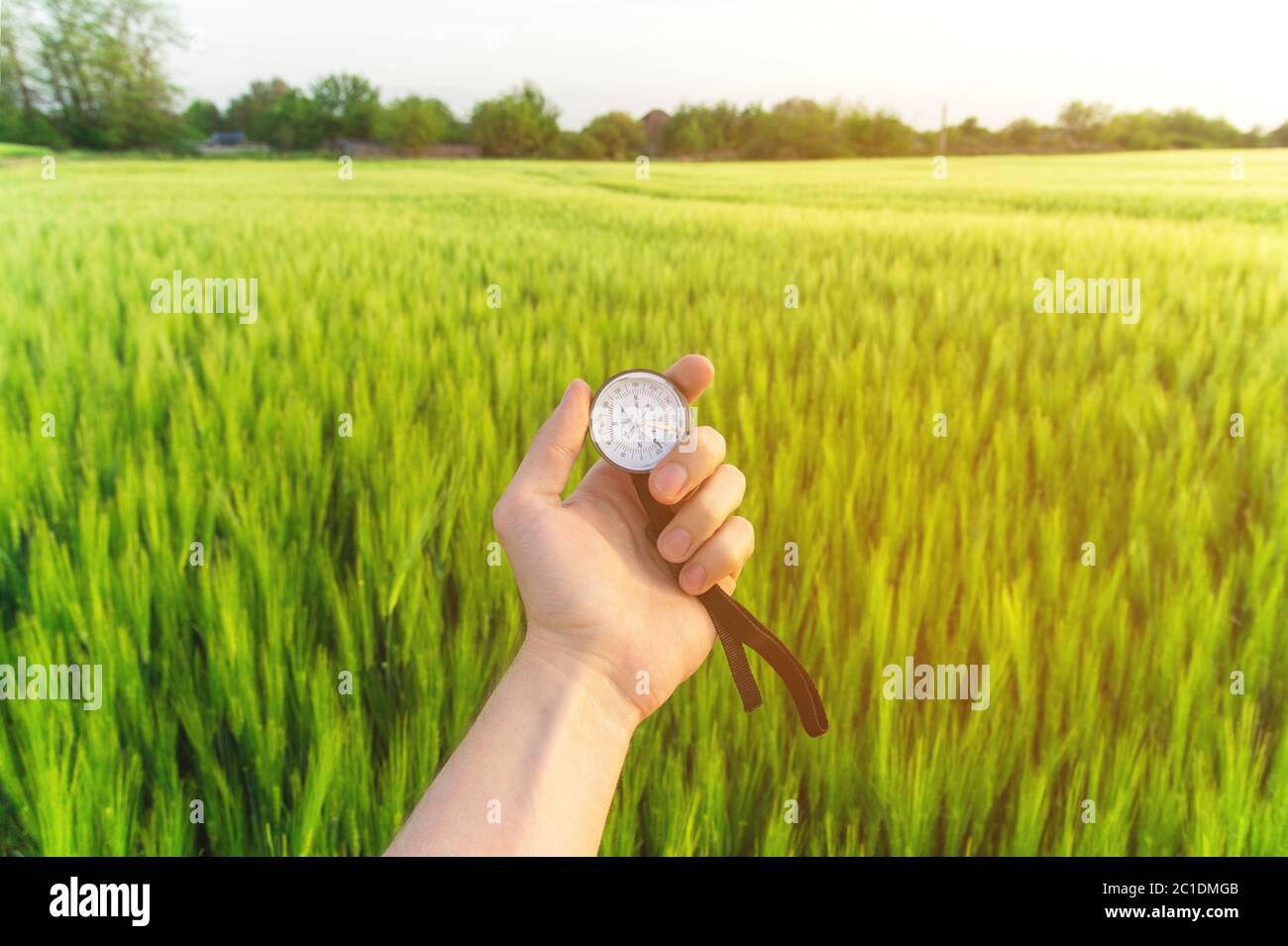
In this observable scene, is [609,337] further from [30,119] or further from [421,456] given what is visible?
[30,119]

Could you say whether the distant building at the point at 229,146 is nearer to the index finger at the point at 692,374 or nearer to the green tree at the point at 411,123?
the green tree at the point at 411,123

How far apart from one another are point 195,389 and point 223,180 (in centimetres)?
1062

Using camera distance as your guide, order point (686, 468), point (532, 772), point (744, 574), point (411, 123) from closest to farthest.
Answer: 1. point (532, 772)
2. point (686, 468)
3. point (744, 574)
4. point (411, 123)

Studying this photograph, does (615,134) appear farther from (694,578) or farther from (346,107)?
(694,578)

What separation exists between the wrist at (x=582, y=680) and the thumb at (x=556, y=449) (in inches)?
6.1

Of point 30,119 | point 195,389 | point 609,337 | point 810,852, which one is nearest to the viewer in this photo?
point 810,852

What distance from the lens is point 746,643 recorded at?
0.90 meters

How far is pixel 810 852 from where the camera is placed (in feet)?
2.81

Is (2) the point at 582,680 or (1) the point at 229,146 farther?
(1) the point at 229,146

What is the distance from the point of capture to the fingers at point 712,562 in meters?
0.85

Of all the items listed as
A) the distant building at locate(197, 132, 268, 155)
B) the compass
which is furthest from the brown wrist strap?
the distant building at locate(197, 132, 268, 155)

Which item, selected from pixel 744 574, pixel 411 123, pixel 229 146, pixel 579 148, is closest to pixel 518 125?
pixel 579 148

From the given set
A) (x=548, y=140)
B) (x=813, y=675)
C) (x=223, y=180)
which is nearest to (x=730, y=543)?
(x=813, y=675)

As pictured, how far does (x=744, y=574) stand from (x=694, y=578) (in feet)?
0.78
